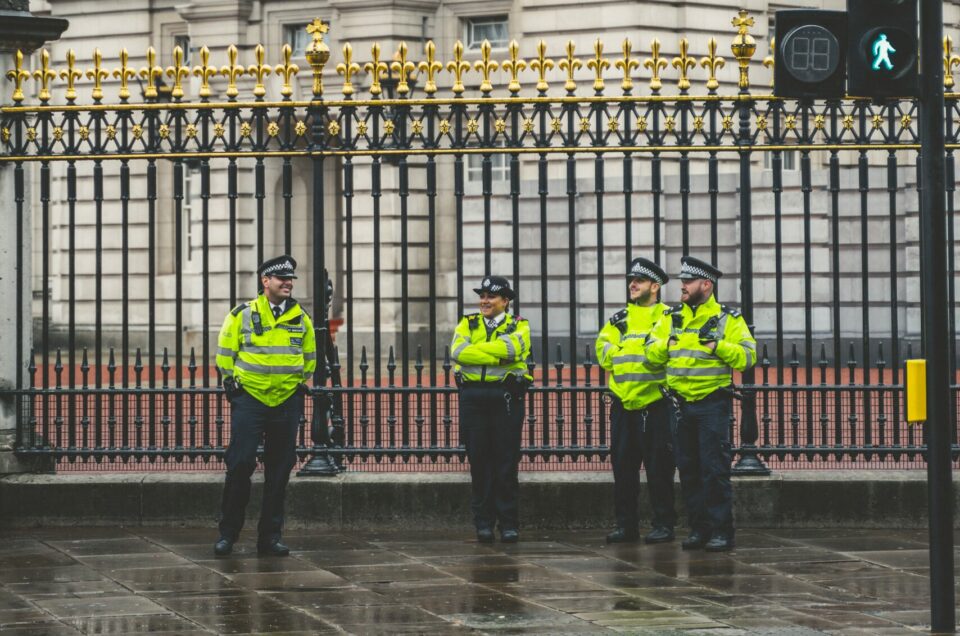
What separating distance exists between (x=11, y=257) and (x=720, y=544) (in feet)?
16.4

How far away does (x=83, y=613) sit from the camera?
359 inches

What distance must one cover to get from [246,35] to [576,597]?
22.2 m

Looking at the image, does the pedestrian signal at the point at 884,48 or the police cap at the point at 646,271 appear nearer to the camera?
the pedestrian signal at the point at 884,48

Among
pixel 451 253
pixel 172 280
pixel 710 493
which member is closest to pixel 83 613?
pixel 710 493

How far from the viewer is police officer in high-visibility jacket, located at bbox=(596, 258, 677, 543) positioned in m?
11.5

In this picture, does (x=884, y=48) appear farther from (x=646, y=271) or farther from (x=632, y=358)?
(x=632, y=358)

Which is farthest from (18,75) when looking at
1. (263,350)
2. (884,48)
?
(884,48)

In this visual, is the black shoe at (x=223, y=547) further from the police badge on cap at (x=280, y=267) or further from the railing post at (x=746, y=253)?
the railing post at (x=746, y=253)

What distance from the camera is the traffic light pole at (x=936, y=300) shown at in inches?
324

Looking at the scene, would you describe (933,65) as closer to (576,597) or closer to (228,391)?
(576,597)

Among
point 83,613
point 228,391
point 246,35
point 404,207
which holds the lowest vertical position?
point 83,613

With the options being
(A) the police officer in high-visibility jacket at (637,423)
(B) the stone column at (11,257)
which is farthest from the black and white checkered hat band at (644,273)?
(B) the stone column at (11,257)

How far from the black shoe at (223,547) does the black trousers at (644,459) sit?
2.36 metres

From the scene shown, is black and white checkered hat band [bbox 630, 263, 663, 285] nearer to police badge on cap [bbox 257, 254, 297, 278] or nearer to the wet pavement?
the wet pavement
